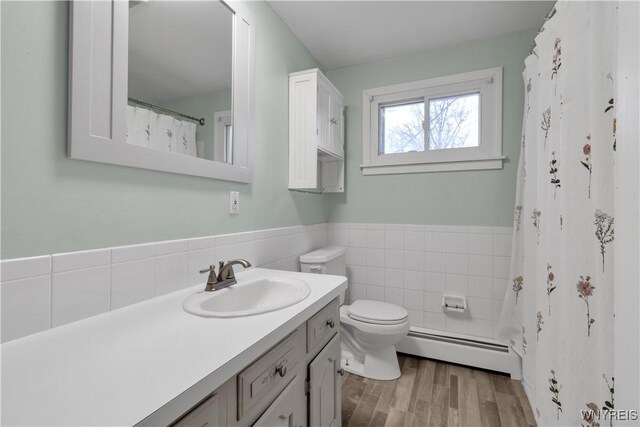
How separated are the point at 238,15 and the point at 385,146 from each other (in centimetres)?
146

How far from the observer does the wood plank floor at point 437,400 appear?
146 cm

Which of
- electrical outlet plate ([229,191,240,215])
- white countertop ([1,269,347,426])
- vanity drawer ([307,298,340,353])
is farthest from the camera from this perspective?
electrical outlet plate ([229,191,240,215])

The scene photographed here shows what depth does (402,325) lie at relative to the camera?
69.0 inches

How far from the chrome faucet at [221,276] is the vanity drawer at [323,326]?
1.14ft

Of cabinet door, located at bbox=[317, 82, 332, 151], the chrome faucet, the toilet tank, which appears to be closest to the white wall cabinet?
cabinet door, located at bbox=[317, 82, 332, 151]

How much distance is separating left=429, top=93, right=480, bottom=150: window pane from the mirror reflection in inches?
64.1

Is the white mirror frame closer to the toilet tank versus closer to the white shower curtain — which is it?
the white shower curtain

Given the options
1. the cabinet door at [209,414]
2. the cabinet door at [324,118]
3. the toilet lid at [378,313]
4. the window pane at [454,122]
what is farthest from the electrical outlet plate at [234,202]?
the window pane at [454,122]

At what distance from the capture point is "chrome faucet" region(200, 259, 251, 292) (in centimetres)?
106

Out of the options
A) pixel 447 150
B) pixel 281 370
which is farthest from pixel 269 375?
pixel 447 150

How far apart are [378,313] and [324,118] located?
4.63 feet

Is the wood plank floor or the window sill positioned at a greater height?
the window sill

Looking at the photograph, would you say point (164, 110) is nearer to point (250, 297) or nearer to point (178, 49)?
point (178, 49)

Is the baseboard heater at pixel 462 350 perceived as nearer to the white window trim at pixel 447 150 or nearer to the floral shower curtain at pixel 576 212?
the floral shower curtain at pixel 576 212
